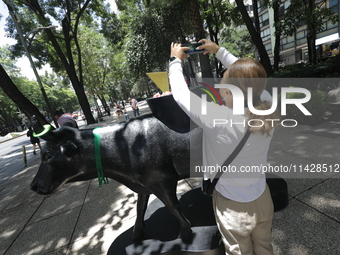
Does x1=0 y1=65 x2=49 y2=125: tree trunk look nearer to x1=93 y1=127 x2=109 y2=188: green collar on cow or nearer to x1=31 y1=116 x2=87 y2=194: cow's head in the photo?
x1=31 y1=116 x2=87 y2=194: cow's head

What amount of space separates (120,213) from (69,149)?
2.23 metres

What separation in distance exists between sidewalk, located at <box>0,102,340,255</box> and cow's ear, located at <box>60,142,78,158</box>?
1707 millimetres

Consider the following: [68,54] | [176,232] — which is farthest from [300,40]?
[176,232]

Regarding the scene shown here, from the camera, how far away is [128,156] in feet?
6.40

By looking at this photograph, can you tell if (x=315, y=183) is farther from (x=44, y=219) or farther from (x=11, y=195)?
(x=11, y=195)

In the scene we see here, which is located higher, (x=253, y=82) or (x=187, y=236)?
(x=253, y=82)

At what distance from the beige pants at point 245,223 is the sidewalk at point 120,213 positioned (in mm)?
1017

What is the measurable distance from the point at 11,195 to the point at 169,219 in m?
5.24

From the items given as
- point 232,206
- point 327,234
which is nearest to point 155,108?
point 232,206

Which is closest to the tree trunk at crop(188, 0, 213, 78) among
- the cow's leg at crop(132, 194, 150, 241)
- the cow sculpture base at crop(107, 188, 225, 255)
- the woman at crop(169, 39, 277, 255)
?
the cow sculpture base at crop(107, 188, 225, 255)

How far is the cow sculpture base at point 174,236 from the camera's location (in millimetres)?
2167

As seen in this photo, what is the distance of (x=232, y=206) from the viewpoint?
1384 millimetres

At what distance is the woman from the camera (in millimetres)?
1204

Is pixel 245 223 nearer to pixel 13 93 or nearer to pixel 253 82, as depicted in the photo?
pixel 253 82
